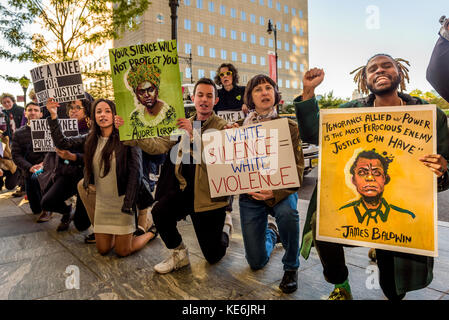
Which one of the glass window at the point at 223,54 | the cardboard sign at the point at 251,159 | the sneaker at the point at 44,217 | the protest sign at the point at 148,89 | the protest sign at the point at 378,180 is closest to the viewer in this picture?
the protest sign at the point at 378,180

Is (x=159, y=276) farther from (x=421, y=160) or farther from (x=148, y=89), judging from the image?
(x=421, y=160)

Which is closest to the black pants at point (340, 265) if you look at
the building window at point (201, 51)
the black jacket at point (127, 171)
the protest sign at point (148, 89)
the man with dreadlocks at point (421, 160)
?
the man with dreadlocks at point (421, 160)

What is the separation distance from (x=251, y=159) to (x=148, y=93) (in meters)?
1.11

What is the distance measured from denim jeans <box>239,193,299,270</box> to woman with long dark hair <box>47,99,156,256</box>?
50.0 inches

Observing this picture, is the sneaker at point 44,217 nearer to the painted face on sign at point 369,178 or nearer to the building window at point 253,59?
the painted face on sign at point 369,178

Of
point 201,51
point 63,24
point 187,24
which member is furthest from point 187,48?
point 63,24

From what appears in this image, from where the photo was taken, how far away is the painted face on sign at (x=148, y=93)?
9.29ft

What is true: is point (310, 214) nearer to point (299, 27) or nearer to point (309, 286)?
point (309, 286)

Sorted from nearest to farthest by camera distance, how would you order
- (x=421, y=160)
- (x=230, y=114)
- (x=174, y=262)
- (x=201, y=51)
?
(x=421, y=160) → (x=174, y=262) → (x=230, y=114) → (x=201, y=51)

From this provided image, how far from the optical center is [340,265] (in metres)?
2.29

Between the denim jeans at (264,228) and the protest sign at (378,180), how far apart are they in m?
0.50

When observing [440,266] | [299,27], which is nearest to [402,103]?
[440,266]

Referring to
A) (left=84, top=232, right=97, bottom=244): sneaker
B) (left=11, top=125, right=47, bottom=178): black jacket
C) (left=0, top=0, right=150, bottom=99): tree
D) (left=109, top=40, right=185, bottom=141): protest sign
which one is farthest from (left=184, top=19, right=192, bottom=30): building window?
(left=109, top=40, right=185, bottom=141): protest sign

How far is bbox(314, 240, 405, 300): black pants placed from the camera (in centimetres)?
219
